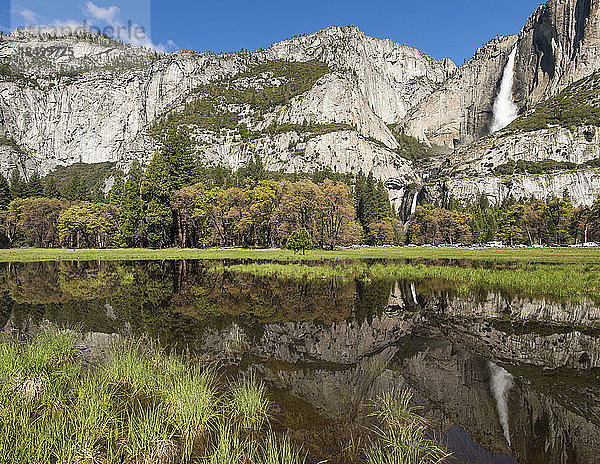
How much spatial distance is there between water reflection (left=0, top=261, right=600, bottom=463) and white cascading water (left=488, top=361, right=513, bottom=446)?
0.13 feet

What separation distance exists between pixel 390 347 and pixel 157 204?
63.5 m

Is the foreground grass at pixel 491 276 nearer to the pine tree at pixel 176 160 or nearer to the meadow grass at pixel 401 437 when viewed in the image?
the meadow grass at pixel 401 437

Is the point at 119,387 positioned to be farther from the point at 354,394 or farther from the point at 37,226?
the point at 37,226

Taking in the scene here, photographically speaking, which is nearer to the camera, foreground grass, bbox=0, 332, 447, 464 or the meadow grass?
foreground grass, bbox=0, 332, 447, 464

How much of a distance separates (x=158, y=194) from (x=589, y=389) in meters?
68.8

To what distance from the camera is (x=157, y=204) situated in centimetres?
6562

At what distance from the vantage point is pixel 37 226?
80.7 meters

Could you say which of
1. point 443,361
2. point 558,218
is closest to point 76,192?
point 443,361

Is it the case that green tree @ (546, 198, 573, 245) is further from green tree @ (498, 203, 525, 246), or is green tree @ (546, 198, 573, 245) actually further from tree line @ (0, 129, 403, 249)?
tree line @ (0, 129, 403, 249)

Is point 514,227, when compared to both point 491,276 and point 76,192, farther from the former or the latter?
point 76,192

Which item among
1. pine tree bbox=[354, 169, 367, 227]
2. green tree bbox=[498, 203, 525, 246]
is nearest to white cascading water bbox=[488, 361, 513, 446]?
pine tree bbox=[354, 169, 367, 227]

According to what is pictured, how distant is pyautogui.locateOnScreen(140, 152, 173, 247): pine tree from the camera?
64750 millimetres

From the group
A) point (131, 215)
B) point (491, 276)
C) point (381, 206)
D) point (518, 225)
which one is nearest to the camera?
point (491, 276)

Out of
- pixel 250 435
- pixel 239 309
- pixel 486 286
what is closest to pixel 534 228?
pixel 486 286
